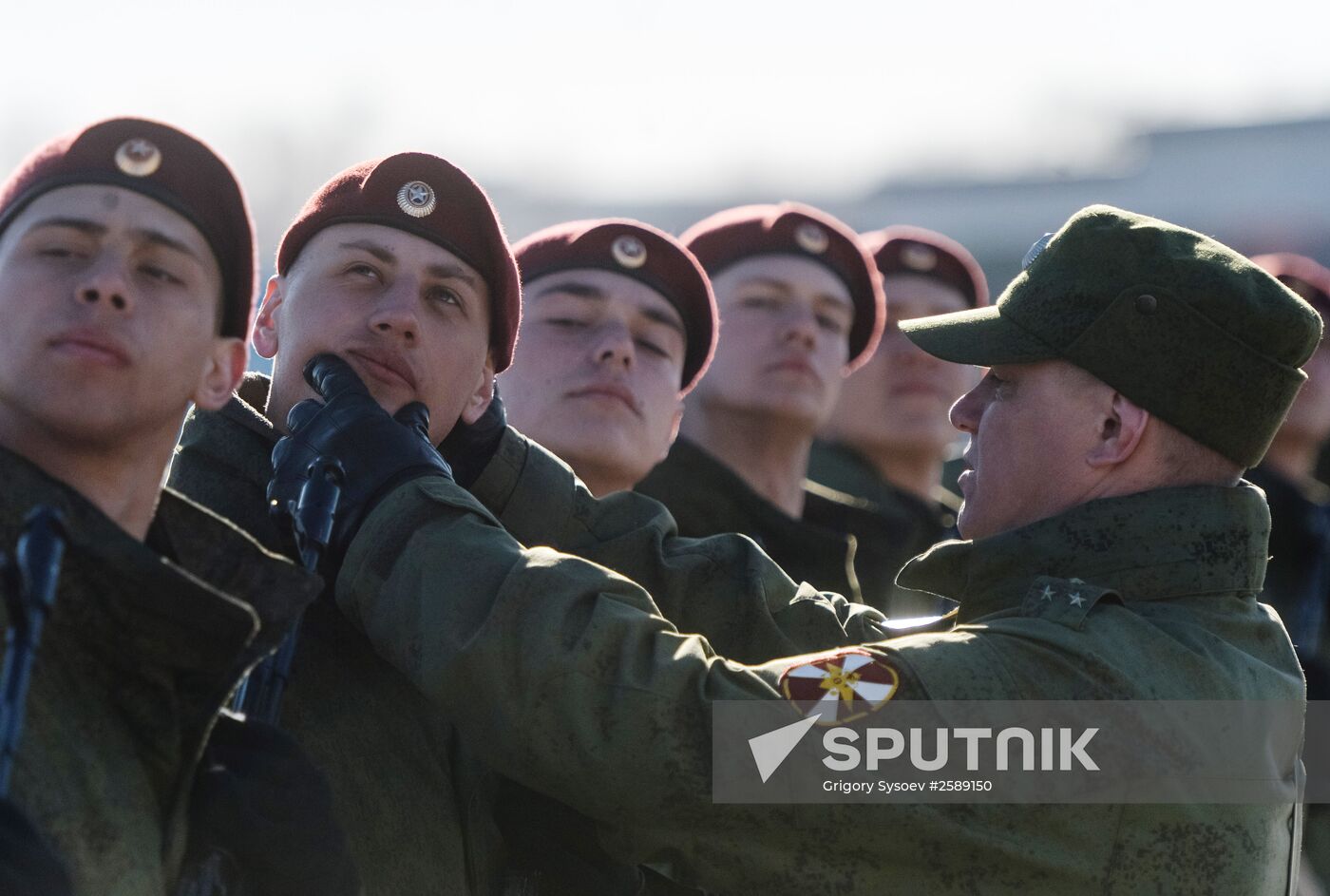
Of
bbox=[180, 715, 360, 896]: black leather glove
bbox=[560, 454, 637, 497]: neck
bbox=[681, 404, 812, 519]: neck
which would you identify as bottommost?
Result: bbox=[180, 715, 360, 896]: black leather glove

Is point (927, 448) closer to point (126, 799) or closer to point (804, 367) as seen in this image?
point (804, 367)

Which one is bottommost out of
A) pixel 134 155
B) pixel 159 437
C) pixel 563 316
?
pixel 159 437

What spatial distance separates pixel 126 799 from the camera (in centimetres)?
231

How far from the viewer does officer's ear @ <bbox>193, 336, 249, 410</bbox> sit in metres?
2.62

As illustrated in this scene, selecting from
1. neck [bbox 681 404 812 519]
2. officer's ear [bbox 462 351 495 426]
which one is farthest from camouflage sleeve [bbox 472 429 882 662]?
neck [bbox 681 404 812 519]

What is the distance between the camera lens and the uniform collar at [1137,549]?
326 cm

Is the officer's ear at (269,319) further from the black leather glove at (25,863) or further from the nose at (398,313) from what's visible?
the black leather glove at (25,863)

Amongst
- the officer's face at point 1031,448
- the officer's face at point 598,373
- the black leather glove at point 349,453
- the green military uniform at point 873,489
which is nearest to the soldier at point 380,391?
the black leather glove at point 349,453

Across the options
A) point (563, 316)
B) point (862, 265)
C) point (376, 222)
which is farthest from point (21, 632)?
point (862, 265)

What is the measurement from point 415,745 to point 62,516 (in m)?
1.07

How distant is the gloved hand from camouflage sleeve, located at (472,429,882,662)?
52 cm

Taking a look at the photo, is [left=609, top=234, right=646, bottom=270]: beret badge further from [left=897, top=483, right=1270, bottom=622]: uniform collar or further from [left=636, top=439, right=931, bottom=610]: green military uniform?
[left=897, top=483, right=1270, bottom=622]: uniform collar

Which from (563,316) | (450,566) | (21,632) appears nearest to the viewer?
(21,632)

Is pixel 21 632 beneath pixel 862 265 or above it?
beneath
